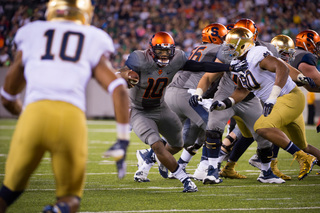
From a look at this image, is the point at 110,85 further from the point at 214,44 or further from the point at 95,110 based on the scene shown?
the point at 95,110

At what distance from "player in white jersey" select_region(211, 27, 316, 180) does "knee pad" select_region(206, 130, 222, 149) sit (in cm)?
28

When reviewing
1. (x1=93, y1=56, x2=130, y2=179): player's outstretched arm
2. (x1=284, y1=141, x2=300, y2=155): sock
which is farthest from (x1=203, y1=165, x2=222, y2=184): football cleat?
(x1=93, y1=56, x2=130, y2=179): player's outstretched arm

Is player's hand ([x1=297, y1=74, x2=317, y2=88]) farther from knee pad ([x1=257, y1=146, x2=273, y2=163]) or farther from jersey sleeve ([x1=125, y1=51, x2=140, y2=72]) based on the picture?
jersey sleeve ([x1=125, y1=51, x2=140, y2=72])

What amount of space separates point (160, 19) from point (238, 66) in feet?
41.8

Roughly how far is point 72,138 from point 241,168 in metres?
4.69

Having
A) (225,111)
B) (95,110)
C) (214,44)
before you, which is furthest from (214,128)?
(95,110)

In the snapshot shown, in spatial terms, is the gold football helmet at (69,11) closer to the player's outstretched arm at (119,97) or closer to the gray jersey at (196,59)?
the player's outstretched arm at (119,97)

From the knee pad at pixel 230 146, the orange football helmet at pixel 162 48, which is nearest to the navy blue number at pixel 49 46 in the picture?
the orange football helmet at pixel 162 48

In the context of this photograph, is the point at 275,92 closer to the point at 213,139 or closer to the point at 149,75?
the point at 213,139

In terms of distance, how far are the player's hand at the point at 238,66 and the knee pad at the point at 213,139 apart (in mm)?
766

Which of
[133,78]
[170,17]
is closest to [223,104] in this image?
[133,78]

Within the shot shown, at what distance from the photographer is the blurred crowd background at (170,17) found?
16.0 meters

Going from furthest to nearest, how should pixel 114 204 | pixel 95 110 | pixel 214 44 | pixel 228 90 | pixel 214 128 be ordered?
1. pixel 95 110
2. pixel 214 44
3. pixel 228 90
4. pixel 214 128
5. pixel 114 204

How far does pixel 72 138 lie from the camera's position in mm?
Result: 2529
